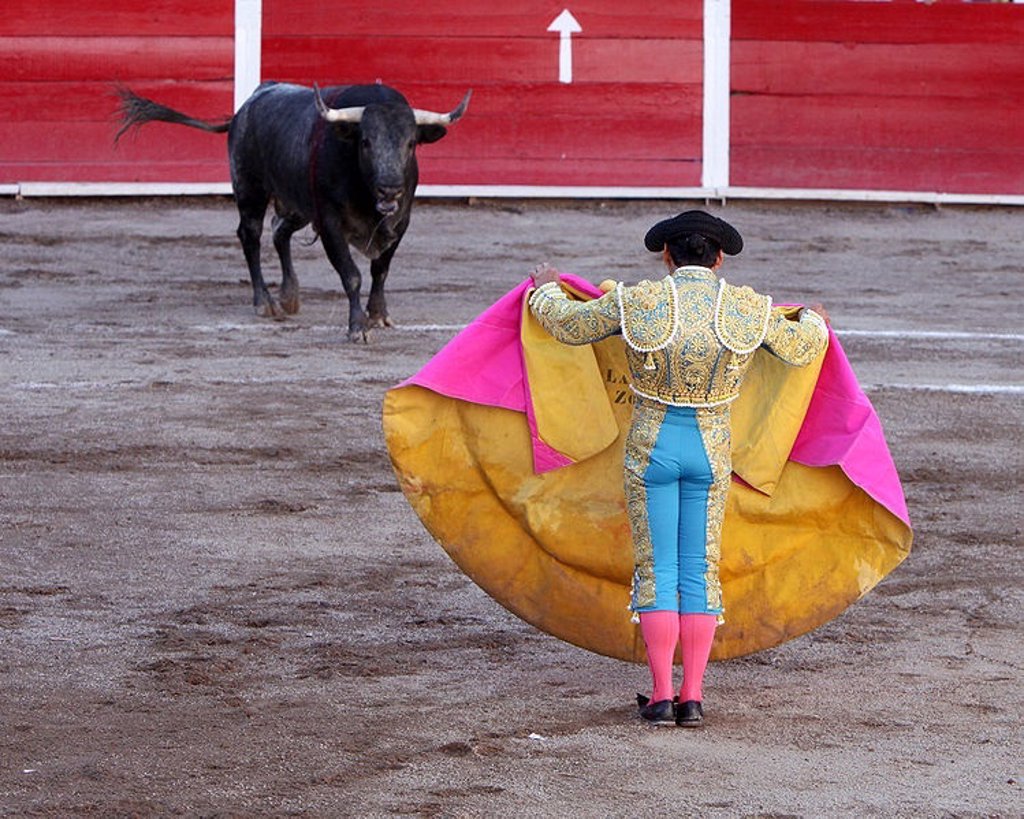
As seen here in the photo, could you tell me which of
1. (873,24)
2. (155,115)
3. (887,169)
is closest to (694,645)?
(155,115)

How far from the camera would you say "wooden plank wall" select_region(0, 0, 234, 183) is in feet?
37.5

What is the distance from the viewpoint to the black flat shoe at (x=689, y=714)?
359 cm

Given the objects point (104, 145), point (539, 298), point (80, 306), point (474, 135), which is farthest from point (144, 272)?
point (539, 298)

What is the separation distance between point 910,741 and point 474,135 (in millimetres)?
8518

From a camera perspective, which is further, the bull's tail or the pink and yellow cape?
the bull's tail

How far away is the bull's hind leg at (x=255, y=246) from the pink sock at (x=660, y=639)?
5.37 metres

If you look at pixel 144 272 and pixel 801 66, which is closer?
pixel 144 272

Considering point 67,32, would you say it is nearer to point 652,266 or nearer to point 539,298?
point 652,266

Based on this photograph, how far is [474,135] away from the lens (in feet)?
38.5

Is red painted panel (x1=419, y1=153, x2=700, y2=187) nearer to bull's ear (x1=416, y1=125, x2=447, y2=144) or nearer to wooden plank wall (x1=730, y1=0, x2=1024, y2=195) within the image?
wooden plank wall (x1=730, y1=0, x2=1024, y2=195)

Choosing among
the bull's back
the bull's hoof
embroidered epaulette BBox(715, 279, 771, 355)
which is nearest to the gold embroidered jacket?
embroidered epaulette BBox(715, 279, 771, 355)

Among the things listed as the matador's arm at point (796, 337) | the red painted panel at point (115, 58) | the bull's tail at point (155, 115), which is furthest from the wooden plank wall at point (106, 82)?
the matador's arm at point (796, 337)

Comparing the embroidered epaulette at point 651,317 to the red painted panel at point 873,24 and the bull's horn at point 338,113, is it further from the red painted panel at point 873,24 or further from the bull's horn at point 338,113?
the red painted panel at point 873,24

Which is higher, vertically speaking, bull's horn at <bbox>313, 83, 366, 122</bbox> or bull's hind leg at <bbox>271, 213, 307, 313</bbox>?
bull's horn at <bbox>313, 83, 366, 122</bbox>
